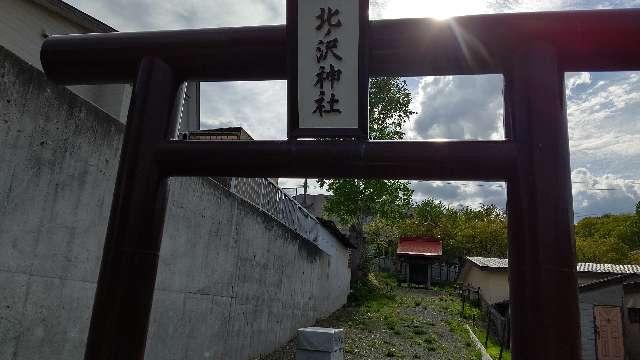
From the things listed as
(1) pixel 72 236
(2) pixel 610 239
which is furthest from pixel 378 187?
(2) pixel 610 239

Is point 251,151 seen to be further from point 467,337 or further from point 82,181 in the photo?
point 467,337

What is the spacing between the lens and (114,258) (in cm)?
375

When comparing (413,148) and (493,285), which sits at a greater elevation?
(413,148)

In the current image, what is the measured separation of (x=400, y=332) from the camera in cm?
1636

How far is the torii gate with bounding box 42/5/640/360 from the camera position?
132 inches

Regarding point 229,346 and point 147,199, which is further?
point 229,346

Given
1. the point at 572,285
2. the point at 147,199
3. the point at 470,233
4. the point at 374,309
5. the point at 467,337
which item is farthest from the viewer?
the point at 470,233

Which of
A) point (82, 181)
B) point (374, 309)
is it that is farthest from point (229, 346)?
point (374, 309)

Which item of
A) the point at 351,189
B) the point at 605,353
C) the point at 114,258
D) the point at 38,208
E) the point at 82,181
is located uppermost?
the point at 351,189

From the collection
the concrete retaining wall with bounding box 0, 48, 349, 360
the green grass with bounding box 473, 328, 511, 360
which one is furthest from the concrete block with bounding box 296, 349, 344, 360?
the green grass with bounding box 473, 328, 511, 360

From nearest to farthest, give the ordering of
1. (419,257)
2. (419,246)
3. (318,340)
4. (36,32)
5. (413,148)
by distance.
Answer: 1. (413,148)
2. (318,340)
3. (36,32)
4. (419,257)
5. (419,246)

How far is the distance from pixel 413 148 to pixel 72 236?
3894 mm

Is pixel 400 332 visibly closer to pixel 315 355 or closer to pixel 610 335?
pixel 315 355

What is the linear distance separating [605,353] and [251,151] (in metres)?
20.3
